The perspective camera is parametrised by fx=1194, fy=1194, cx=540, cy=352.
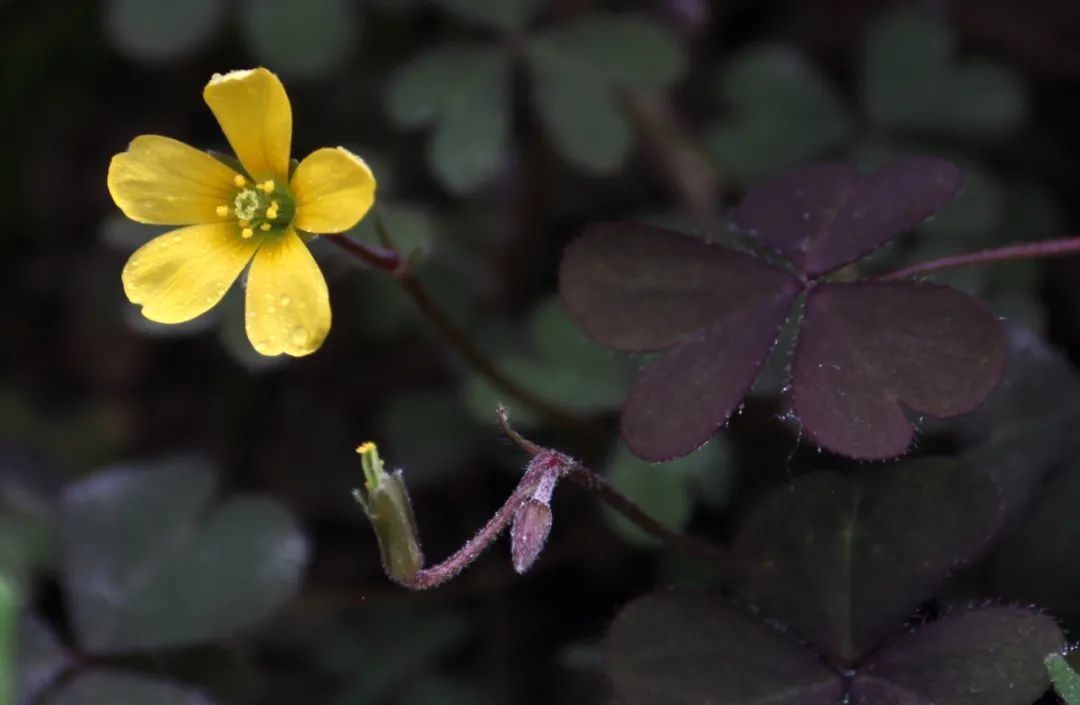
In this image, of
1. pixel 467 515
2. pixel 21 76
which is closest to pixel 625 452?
pixel 467 515

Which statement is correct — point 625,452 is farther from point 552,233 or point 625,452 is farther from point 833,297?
point 552,233

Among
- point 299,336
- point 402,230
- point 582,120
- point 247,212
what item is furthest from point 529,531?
point 582,120

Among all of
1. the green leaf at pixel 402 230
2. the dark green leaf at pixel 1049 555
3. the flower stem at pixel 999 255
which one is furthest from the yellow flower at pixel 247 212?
the dark green leaf at pixel 1049 555

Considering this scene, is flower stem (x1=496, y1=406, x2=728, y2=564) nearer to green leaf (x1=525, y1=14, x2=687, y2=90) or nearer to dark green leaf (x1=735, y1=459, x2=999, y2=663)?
dark green leaf (x1=735, y1=459, x2=999, y2=663)

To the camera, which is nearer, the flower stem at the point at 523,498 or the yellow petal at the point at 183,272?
the flower stem at the point at 523,498

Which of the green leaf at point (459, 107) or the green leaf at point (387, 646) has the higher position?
the green leaf at point (459, 107)

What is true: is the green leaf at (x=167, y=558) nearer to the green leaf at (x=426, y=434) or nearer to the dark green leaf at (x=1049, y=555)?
the green leaf at (x=426, y=434)

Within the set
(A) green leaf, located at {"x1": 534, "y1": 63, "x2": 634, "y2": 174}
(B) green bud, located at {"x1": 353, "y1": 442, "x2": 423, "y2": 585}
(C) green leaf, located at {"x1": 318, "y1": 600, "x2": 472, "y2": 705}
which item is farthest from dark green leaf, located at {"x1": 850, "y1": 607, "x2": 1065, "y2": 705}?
(A) green leaf, located at {"x1": 534, "y1": 63, "x2": 634, "y2": 174}
